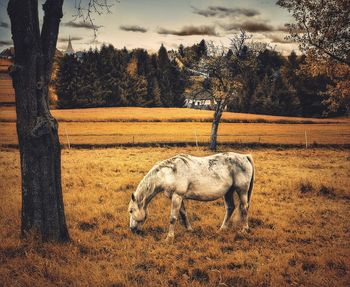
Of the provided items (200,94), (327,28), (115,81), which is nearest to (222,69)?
(200,94)

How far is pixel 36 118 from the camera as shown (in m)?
7.08

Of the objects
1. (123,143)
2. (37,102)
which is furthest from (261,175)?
(123,143)

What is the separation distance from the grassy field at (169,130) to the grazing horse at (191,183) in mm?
25471

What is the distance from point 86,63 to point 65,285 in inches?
3076

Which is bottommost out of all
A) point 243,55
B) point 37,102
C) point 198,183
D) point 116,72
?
point 198,183

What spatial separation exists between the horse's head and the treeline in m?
59.3

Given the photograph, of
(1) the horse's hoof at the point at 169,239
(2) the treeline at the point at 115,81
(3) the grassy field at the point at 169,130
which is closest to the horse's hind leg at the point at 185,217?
(1) the horse's hoof at the point at 169,239

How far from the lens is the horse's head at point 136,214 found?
26.8ft

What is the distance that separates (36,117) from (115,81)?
78144 millimetres

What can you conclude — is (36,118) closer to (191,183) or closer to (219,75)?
(191,183)

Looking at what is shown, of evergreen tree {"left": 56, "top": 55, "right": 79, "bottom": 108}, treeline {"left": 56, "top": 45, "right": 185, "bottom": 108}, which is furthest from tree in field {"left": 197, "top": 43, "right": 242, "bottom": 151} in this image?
evergreen tree {"left": 56, "top": 55, "right": 79, "bottom": 108}

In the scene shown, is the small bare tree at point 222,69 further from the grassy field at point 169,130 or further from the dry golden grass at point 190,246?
the dry golden grass at point 190,246

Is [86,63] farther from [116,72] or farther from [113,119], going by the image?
[113,119]

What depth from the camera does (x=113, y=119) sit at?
57031 mm
